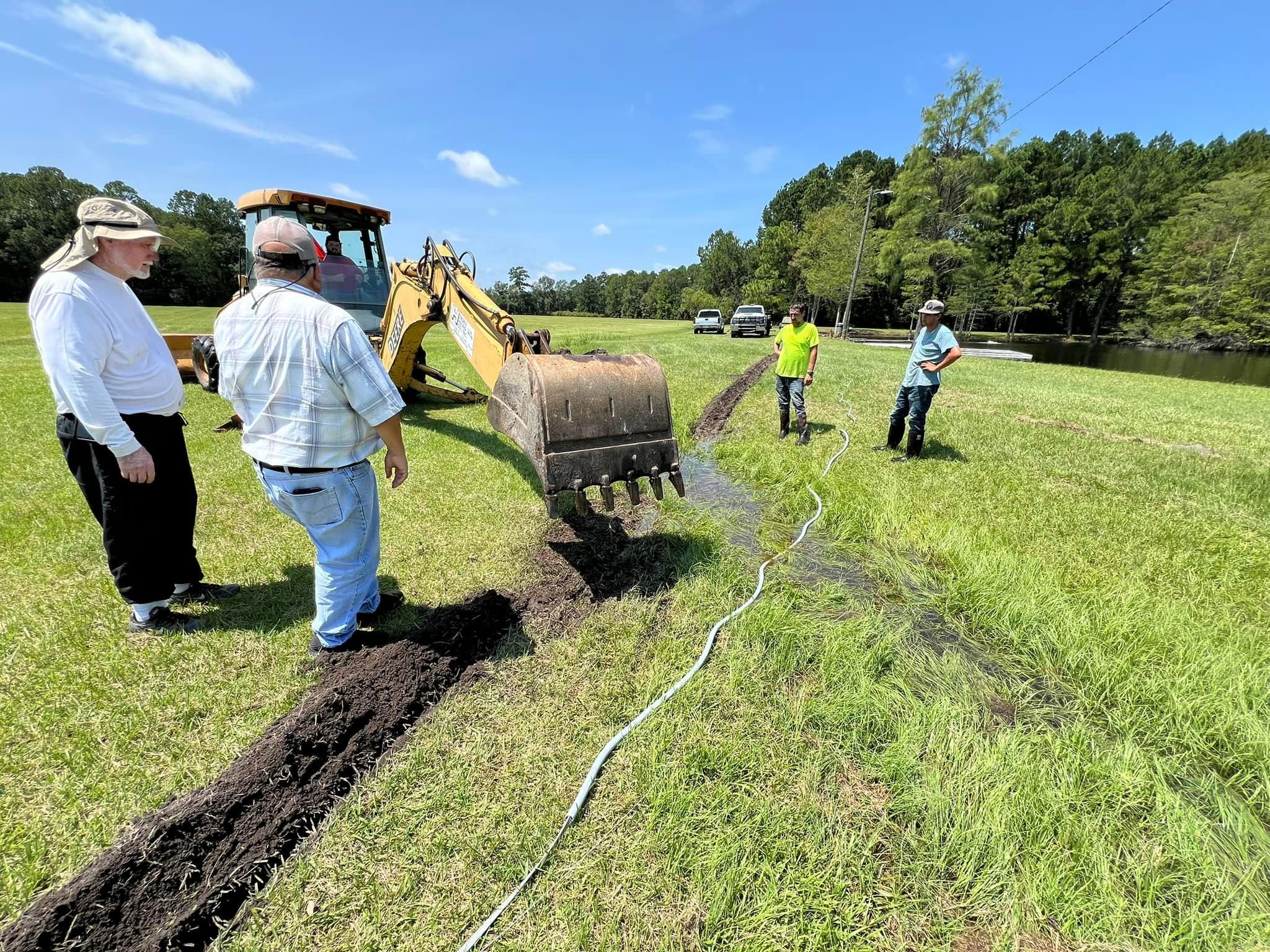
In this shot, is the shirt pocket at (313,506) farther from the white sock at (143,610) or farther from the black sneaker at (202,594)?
the black sneaker at (202,594)

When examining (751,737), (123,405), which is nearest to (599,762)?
(751,737)

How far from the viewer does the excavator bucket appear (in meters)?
3.01

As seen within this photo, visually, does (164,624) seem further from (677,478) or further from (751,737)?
(751,737)

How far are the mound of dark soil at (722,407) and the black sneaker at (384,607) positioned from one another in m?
5.43

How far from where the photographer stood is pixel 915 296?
3111 cm

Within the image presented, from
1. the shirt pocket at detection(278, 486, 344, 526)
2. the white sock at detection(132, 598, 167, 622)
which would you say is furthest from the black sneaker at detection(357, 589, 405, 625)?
Result: the white sock at detection(132, 598, 167, 622)

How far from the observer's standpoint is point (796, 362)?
7.12 m

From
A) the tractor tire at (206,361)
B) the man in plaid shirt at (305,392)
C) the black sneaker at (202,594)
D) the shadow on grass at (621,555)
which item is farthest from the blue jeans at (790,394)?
the black sneaker at (202,594)

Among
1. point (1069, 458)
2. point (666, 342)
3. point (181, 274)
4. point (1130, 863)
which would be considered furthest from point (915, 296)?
point (181, 274)

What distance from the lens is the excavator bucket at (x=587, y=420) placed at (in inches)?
118

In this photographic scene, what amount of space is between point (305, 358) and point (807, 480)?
5.10 m

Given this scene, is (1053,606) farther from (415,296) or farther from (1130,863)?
(415,296)

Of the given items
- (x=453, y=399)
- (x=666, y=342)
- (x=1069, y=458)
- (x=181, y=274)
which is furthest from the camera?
(x=181, y=274)

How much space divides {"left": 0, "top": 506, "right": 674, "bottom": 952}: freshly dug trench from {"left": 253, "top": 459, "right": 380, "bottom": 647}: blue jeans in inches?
10.7
